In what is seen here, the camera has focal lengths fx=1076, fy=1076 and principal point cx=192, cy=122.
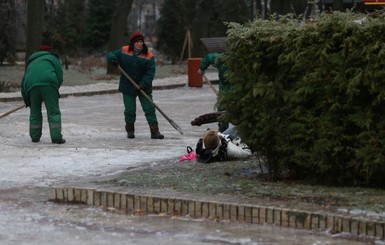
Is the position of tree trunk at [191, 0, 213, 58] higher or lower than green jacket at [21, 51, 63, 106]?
lower

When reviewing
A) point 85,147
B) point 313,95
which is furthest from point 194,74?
point 313,95

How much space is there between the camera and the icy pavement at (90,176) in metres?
8.62

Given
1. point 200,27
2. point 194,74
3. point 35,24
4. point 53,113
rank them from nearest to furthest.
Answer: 1. point 53,113
2. point 35,24
3. point 194,74
4. point 200,27

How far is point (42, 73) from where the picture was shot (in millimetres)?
16016

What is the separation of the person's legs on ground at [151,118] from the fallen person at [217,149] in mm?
3823

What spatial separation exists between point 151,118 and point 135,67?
2.78 feet

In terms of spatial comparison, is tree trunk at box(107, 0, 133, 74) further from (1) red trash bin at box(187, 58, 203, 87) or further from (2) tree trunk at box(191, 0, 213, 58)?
(2) tree trunk at box(191, 0, 213, 58)

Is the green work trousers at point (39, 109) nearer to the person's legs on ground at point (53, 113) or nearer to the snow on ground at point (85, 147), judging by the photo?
the person's legs on ground at point (53, 113)

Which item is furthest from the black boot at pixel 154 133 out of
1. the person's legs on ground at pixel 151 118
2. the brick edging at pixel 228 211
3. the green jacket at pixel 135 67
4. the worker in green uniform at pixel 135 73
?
the brick edging at pixel 228 211

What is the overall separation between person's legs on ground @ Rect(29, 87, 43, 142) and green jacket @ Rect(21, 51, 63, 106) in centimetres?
11

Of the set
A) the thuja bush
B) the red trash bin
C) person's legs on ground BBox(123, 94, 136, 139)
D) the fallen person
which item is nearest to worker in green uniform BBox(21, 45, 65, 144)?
person's legs on ground BBox(123, 94, 136, 139)

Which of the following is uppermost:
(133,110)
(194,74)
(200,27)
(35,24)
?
(35,24)

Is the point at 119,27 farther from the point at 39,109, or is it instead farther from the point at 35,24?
the point at 39,109

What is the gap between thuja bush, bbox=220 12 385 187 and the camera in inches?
392
